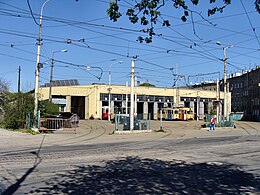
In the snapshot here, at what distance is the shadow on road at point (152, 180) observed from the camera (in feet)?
26.1

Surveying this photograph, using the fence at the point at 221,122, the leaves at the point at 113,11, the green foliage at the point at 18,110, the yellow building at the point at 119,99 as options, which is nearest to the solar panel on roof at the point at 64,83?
the yellow building at the point at 119,99

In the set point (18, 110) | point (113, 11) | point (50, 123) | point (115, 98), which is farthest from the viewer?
point (115, 98)

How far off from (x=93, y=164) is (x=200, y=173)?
139 inches

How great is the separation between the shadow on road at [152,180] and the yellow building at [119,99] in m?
54.9

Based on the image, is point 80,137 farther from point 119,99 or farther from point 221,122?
point 119,99

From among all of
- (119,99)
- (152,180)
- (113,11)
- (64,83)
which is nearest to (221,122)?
(152,180)

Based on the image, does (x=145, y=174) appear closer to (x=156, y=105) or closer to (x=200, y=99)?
(x=156, y=105)

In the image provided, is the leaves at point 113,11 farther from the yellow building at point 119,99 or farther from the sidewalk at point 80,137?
the yellow building at point 119,99

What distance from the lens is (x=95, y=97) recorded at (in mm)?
74375

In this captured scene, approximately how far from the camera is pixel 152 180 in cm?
918

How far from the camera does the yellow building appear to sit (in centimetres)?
7360

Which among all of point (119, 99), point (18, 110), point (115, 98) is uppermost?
point (115, 98)

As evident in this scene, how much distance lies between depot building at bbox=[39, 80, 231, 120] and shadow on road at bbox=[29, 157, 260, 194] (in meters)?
55.5

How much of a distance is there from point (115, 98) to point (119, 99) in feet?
3.29
